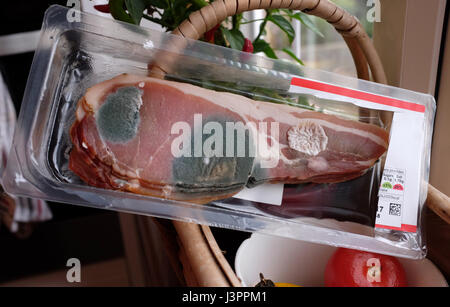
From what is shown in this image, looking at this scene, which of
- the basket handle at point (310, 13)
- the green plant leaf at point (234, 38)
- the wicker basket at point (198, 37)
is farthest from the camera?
the green plant leaf at point (234, 38)

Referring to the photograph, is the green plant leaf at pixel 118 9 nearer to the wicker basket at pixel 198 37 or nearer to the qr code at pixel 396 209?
the wicker basket at pixel 198 37

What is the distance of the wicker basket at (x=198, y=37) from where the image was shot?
19.1 inches

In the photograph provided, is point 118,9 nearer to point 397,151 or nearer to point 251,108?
point 251,108

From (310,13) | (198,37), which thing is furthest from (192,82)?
(310,13)

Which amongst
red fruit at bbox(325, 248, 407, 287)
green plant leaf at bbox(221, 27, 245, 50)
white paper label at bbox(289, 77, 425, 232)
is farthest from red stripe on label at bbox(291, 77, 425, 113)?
red fruit at bbox(325, 248, 407, 287)

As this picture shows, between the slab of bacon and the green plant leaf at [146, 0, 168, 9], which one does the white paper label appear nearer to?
the slab of bacon

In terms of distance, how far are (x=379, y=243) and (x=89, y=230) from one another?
1066 mm

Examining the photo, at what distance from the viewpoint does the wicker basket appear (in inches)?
19.1

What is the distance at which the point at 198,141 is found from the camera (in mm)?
598

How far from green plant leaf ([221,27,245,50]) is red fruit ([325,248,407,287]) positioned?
397 millimetres

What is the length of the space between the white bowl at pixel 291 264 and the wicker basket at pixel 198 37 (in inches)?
3.8

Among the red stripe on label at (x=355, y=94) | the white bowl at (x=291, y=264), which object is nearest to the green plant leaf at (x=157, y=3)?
the red stripe on label at (x=355, y=94)

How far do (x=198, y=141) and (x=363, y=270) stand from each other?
1.06 feet
